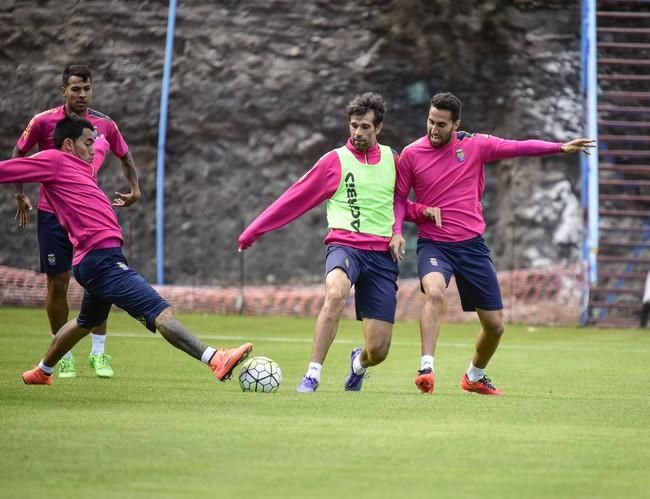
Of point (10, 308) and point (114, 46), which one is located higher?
point (114, 46)

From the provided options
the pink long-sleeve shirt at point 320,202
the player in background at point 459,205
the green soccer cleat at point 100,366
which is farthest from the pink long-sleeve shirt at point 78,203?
the player in background at point 459,205

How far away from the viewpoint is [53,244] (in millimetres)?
10617

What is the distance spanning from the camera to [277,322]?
18516mm

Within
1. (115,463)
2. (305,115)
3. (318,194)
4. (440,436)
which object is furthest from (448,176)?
(305,115)

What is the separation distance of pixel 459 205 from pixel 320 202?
1.02 metres

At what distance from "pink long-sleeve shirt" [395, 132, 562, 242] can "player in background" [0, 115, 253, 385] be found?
177 cm

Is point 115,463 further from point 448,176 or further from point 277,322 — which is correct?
point 277,322

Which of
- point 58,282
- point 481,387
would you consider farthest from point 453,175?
point 58,282

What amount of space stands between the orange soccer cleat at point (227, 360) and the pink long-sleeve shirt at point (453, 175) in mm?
1714

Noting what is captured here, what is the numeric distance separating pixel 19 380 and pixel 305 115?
41.4ft

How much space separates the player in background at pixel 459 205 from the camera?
9.88 metres

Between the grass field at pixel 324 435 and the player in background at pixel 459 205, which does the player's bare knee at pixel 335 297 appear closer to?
the grass field at pixel 324 435

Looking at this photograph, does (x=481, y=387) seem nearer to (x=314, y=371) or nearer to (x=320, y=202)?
(x=314, y=371)

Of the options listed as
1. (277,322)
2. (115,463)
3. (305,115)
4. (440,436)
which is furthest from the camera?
(305,115)
